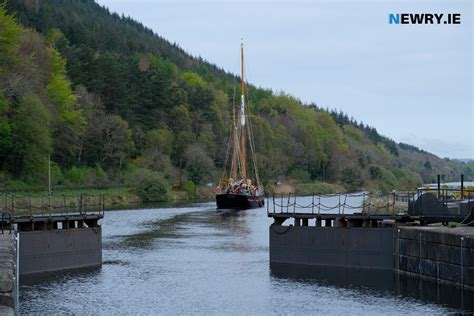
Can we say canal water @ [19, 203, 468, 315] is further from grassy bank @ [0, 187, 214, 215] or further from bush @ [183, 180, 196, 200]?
bush @ [183, 180, 196, 200]

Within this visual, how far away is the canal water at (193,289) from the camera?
3691 centimetres

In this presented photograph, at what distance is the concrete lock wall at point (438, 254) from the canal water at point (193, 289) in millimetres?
2261

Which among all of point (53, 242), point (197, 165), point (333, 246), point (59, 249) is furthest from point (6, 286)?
point (197, 165)

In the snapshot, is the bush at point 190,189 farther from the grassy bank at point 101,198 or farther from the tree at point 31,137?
the tree at point 31,137

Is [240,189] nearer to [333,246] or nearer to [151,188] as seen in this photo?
[151,188]

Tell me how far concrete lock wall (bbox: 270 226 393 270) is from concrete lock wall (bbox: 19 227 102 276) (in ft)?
31.8

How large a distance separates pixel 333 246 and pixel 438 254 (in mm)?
8595

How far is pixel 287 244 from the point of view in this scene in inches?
1987

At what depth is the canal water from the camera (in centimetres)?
3691

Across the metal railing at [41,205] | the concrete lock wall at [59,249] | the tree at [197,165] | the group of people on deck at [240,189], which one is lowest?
the concrete lock wall at [59,249]

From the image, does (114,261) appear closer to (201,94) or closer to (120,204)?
(120,204)

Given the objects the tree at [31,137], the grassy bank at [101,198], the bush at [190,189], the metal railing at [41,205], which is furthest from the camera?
the bush at [190,189]

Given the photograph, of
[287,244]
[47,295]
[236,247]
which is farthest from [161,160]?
[47,295]

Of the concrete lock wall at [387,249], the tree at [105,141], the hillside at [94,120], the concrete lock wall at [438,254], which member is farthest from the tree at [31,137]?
the concrete lock wall at [438,254]
